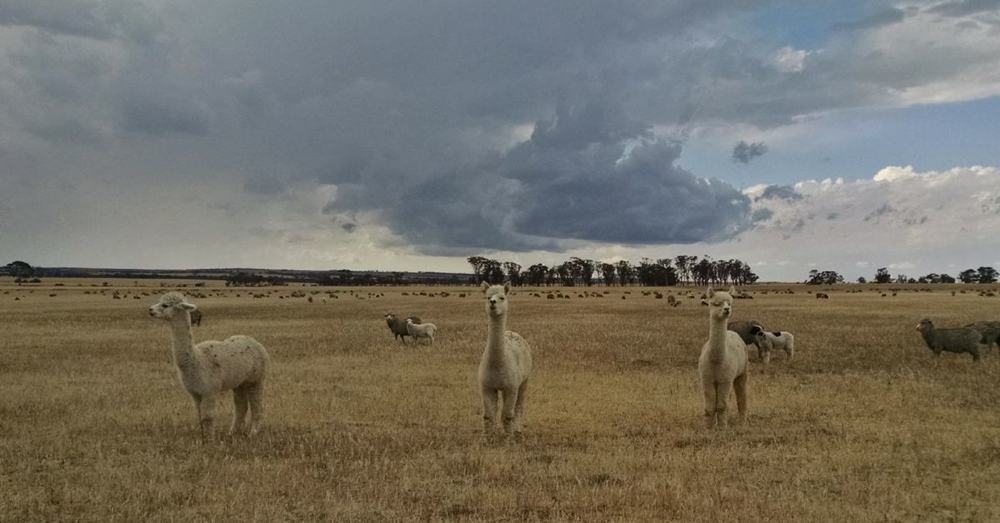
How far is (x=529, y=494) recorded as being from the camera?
342 inches

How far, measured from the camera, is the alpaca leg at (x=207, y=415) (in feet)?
37.9

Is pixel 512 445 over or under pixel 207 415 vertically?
under

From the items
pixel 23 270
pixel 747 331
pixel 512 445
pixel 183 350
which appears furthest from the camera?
pixel 23 270

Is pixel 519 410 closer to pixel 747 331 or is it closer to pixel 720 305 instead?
pixel 720 305

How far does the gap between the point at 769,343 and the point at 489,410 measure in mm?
13656

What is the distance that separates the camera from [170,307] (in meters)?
11.8

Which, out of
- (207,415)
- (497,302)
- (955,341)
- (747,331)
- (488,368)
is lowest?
(207,415)

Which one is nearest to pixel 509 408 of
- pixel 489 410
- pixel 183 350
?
pixel 489 410

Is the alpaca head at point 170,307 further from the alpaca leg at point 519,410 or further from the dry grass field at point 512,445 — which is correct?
the alpaca leg at point 519,410

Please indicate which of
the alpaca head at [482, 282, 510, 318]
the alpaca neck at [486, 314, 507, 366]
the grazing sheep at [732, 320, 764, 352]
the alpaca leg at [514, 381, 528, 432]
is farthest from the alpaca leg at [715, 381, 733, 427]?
the grazing sheep at [732, 320, 764, 352]

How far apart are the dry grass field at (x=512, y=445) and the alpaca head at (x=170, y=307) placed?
1.96 m

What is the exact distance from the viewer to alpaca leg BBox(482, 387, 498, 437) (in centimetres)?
1191

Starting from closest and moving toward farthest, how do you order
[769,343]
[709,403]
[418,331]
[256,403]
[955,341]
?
[256,403], [709,403], [955,341], [769,343], [418,331]

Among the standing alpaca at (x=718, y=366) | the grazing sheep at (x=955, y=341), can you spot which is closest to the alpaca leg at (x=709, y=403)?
the standing alpaca at (x=718, y=366)
